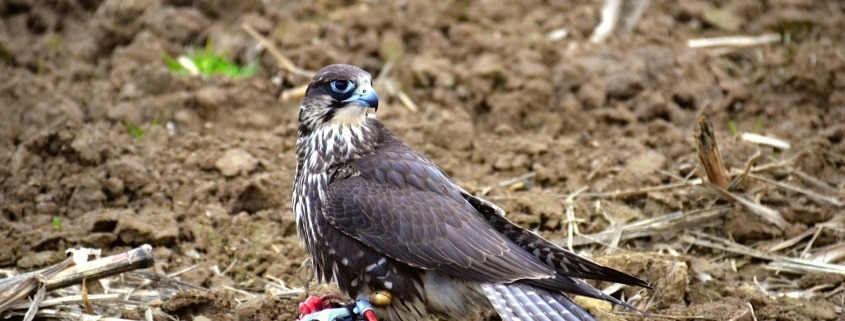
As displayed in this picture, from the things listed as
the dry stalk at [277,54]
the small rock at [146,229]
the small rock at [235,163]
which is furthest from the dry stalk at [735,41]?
the small rock at [146,229]

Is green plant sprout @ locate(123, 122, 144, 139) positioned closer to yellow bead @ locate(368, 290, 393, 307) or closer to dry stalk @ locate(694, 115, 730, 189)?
yellow bead @ locate(368, 290, 393, 307)

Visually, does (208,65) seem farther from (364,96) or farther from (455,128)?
(364,96)

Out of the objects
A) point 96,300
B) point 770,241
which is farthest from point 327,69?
point 770,241

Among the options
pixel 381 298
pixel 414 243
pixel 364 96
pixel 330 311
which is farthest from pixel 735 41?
pixel 330 311

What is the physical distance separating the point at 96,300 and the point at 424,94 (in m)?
3.28

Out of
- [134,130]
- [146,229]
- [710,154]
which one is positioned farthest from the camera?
[134,130]

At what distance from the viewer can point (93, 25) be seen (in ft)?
27.6

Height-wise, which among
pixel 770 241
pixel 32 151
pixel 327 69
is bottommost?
pixel 770 241

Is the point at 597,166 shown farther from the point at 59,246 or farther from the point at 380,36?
the point at 59,246

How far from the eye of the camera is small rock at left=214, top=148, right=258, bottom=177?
22.3 feet

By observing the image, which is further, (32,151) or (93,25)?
(93,25)

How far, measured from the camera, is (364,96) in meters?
5.50

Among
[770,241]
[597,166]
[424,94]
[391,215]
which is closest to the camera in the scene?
[391,215]

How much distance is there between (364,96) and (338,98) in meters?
0.17
